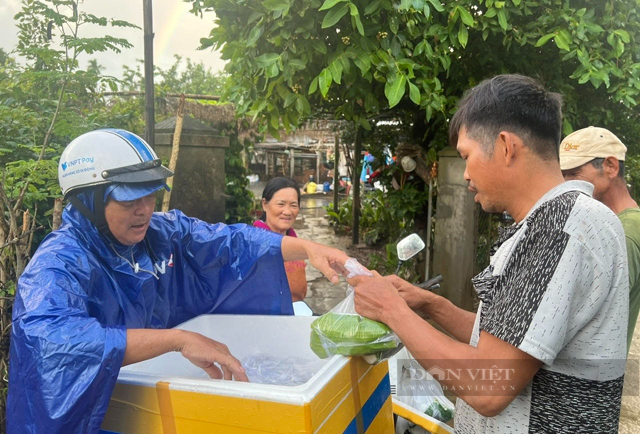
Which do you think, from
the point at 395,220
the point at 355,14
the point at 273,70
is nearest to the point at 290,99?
the point at 273,70

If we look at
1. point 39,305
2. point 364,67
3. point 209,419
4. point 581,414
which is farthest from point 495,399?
point 364,67

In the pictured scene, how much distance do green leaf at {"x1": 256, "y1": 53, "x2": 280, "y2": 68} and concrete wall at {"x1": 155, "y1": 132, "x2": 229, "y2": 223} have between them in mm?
1988

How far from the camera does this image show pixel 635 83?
350 centimetres

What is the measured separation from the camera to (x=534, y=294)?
1.05 meters

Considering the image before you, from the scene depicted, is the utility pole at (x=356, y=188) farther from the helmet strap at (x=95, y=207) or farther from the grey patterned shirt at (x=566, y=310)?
the grey patterned shirt at (x=566, y=310)

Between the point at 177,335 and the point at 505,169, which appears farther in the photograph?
the point at 177,335

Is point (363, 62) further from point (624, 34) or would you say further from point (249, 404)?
point (249, 404)

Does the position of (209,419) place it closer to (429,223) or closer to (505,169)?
(505,169)

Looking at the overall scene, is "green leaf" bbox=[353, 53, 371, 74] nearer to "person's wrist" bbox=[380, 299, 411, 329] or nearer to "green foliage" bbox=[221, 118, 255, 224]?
"person's wrist" bbox=[380, 299, 411, 329]

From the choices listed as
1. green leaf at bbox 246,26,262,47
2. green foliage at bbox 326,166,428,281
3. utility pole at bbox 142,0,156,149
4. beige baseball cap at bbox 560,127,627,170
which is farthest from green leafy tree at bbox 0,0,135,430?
green foliage at bbox 326,166,428,281

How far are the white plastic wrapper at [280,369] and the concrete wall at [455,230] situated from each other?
3.30 meters

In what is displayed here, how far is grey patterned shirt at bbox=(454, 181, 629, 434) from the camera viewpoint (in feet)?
3.40

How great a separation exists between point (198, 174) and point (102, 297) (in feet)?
12.1

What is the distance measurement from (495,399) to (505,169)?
1.94ft
